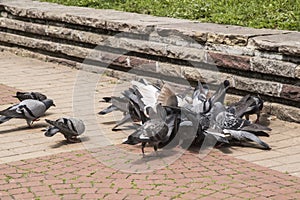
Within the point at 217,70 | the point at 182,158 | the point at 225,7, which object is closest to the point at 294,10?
the point at 225,7

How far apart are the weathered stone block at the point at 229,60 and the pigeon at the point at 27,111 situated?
1.85 m

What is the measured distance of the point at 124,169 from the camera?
555 centimetres

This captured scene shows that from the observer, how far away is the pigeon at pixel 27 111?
21.5ft

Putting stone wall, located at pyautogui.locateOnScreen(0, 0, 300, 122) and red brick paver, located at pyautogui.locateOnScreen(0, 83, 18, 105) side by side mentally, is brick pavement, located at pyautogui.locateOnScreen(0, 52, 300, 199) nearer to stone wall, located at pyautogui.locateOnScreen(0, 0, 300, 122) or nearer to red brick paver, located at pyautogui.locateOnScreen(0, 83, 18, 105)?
stone wall, located at pyautogui.locateOnScreen(0, 0, 300, 122)

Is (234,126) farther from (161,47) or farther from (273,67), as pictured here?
(161,47)

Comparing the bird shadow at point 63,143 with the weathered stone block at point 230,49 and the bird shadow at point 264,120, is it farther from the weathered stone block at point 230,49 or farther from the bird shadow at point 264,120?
the weathered stone block at point 230,49

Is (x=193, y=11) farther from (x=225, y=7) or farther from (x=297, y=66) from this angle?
(x=297, y=66)

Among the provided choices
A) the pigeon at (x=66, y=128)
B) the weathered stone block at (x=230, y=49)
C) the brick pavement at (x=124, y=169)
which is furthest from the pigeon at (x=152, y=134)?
the weathered stone block at (x=230, y=49)

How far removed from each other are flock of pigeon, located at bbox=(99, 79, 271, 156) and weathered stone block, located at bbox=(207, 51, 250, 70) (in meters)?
0.52

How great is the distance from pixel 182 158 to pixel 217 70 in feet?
6.15

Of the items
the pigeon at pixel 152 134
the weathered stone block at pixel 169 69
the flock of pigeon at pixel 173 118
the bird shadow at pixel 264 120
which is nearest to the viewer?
the pigeon at pixel 152 134

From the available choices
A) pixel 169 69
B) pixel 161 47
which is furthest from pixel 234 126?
pixel 161 47

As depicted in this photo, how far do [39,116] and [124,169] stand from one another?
1540mm

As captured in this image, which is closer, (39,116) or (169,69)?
(39,116)
